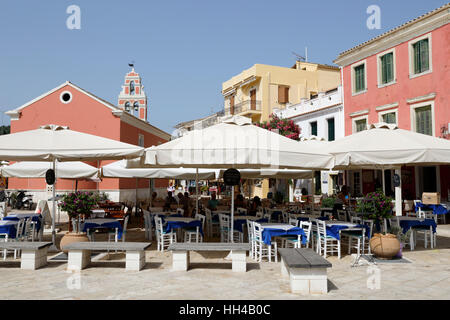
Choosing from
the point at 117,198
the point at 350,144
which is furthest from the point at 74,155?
the point at 117,198

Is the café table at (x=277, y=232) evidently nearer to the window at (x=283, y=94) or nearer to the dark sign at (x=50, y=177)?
the dark sign at (x=50, y=177)

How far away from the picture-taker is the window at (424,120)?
56.1 feet

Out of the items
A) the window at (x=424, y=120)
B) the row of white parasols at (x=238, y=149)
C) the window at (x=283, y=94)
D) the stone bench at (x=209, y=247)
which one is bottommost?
the stone bench at (x=209, y=247)

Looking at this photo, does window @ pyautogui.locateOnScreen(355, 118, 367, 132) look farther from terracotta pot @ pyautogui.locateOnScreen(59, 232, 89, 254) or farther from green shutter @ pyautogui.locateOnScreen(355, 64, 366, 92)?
terracotta pot @ pyautogui.locateOnScreen(59, 232, 89, 254)

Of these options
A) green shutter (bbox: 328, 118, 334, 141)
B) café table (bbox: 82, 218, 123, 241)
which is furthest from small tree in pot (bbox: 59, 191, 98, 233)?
green shutter (bbox: 328, 118, 334, 141)

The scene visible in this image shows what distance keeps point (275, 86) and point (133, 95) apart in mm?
13571

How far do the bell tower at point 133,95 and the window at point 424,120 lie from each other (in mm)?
25229

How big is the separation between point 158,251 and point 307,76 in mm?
28530

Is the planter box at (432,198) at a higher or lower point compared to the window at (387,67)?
lower

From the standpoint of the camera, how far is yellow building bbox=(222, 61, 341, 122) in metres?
32.5

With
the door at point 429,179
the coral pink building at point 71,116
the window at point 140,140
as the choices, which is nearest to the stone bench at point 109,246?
the door at point 429,179

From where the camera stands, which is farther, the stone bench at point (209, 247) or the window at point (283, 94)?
the window at point (283, 94)

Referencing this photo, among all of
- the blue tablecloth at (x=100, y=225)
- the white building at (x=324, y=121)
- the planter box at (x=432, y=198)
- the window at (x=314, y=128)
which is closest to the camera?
the blue tablecloth at (x=100, y=225)
